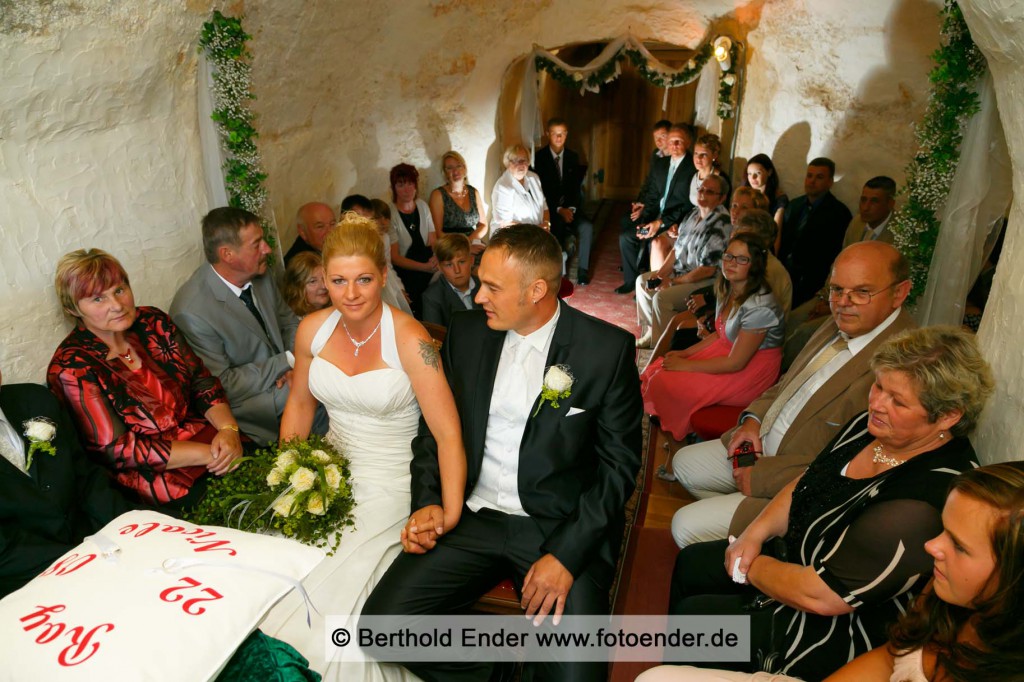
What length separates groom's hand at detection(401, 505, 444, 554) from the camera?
2.65 m

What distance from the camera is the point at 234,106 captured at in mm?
4582

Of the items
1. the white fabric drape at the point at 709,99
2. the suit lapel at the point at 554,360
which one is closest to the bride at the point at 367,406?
the suit lapel at the point at 554,360

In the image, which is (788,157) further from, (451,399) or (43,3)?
(43,3)

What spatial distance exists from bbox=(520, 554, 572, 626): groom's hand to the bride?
407 millimetres

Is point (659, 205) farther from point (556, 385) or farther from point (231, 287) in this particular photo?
point (556, 385)

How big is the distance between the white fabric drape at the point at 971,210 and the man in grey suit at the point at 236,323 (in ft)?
12.4

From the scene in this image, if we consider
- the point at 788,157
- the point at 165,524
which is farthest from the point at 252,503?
the point at 788,157

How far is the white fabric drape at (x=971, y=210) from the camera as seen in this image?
12.7 feet

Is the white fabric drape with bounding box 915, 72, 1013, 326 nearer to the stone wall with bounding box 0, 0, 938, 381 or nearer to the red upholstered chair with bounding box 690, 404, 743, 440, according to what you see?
the red upholstered chair with bounding box 690, 404, 743, 440

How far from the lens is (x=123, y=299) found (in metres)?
3.20

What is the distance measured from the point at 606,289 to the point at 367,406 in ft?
19.0

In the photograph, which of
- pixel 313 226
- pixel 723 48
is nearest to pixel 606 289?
pixel 723 48

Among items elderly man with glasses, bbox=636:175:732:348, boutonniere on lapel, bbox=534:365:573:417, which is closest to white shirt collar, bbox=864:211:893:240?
elderly man with glasses, bbox=636:175:732:348

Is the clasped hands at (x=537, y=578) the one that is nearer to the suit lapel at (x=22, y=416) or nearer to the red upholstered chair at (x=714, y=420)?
the suit lapel at (x=22, y=416)
